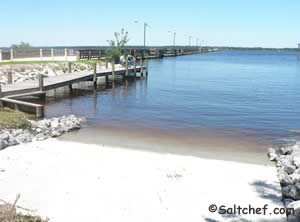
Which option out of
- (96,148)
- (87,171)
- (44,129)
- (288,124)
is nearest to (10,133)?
(44,129)

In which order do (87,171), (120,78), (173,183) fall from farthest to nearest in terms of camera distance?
1. (120,78)
2. (87,171)
3. (173,183)

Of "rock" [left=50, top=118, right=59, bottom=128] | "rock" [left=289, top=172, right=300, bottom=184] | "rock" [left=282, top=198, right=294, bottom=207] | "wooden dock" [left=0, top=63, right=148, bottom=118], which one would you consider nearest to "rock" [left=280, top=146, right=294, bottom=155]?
"rock" [left=289, top=172, right=300, bottom=184]

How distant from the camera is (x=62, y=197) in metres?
9.48

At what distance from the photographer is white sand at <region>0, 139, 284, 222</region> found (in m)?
8.87

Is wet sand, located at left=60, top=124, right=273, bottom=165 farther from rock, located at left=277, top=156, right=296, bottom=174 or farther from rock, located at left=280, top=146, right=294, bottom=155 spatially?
rock, located at left=277, top=156, right=296, bottom=174

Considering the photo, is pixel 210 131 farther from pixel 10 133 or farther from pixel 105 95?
pixel 105 95

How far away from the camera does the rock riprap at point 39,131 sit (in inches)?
551

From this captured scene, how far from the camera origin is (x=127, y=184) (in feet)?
34.7

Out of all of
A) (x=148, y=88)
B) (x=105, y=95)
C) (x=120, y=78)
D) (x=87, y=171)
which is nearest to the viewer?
(x=87, y=171)

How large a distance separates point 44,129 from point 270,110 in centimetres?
1653

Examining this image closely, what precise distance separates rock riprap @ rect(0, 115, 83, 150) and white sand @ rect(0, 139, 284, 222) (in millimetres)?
587

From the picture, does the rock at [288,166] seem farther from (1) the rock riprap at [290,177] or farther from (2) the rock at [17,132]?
(2) the rock at [17,132]

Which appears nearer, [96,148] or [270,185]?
Result: [270,185]

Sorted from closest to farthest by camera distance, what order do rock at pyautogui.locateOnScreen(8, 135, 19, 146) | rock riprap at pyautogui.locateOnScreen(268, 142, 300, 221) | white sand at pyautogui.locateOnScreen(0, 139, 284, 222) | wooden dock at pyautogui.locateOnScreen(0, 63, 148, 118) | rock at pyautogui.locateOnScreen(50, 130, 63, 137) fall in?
1. rock riprap at pyautogui.locateOnScreen(268, 142, 300, 221)
2. white sand at pyautogui.locateOnScreen(0, 139, 284, 222)
3. rock at pyautogui.locateOnScreen(8, 135, 19, 146)
4. rock at pyautogui.locateOnScreen(50, 130, 63, 137)
5. wooden dock at pyautogui.locateOnScreen(0, 63, 148, 118)
